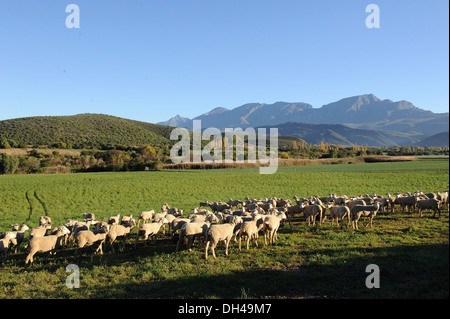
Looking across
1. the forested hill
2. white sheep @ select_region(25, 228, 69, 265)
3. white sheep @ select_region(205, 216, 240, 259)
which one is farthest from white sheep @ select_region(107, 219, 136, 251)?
the forested hill

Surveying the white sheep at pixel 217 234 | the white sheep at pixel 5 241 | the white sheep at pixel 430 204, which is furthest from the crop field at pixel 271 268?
the white sheep at pixel 430 204

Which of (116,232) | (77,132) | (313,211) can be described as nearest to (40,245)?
(116,232)

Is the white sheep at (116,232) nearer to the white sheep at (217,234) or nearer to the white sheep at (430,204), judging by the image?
the white sheep at (217,234)

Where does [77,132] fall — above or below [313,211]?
above

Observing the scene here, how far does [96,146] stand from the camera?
10894 centimetres

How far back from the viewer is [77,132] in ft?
395

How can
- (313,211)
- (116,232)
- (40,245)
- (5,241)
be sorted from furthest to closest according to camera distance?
1. (313,211)
2. (116,232)
3. (5,241)
4. (40,245)

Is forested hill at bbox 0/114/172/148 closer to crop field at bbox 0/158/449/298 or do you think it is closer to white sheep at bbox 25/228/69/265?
white sheep at bbox 25/228/69/265

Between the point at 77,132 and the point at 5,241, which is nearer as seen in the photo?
the point at 5,241

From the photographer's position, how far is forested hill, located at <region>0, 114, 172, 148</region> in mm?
106062

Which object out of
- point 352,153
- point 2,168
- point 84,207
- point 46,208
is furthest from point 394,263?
point 352,153

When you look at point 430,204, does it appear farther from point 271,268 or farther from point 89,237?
point 89,237
